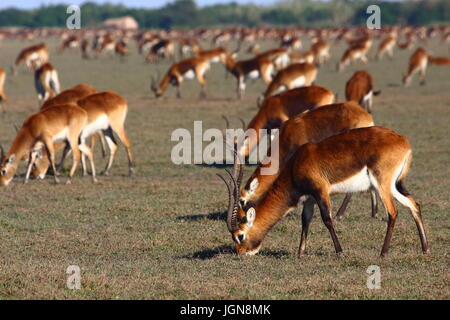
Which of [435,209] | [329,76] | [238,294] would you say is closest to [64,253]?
[238,294]

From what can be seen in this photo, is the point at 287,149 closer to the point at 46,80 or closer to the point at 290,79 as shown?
the point at 290,79

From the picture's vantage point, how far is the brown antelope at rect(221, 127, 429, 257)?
22.9ft

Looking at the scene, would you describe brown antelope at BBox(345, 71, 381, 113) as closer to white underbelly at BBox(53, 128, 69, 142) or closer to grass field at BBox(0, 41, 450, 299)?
grass field at BBox(0, 41, 450, 299)

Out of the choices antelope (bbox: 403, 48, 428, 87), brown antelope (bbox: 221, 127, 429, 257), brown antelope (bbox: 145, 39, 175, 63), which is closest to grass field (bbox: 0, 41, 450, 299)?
brown antelope (bbox: 221, 127, 429, 257)

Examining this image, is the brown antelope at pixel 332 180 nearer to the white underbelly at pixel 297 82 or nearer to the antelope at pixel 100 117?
the antelope at pixel 100 117

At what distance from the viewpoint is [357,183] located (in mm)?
7059

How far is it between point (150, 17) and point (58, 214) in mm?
92579

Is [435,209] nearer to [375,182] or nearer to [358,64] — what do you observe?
[375,182]

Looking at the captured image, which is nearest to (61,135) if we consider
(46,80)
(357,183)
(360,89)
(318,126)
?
(318,126)

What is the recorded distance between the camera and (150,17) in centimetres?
10006

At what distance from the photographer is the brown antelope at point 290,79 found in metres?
17.6

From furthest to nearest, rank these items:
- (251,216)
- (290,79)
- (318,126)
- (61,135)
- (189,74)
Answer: (189,74)
(290,79)
(61,135)
(318,126)
(251,216)

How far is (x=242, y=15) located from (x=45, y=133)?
99499mm
